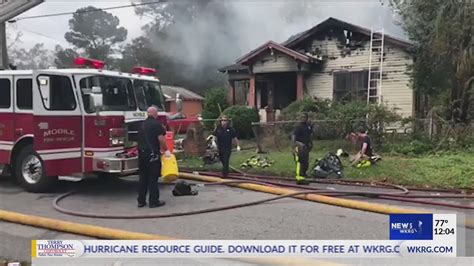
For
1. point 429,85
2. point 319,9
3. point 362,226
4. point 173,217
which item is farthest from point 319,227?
point 319,9

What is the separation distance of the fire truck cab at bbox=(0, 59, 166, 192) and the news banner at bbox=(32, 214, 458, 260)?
3.45m

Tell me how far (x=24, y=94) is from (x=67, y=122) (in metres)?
1.21

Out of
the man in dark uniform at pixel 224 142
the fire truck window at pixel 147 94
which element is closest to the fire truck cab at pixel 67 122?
the fire truck window at pixel 147 94

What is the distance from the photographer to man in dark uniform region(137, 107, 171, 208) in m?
7.23

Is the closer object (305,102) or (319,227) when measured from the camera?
(319,227)

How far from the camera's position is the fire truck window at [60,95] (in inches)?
313

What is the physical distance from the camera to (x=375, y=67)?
19078mm

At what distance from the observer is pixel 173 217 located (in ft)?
22.0

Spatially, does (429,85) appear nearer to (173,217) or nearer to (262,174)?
(262,174)

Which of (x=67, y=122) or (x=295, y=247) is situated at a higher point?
(x=67, y=122)

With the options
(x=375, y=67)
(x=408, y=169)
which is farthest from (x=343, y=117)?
(x=375, y=67)

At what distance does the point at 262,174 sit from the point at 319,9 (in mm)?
26499

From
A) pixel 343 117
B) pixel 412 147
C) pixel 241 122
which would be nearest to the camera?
pixel 412 147

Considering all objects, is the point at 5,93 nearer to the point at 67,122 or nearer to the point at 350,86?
the point at 67,122
